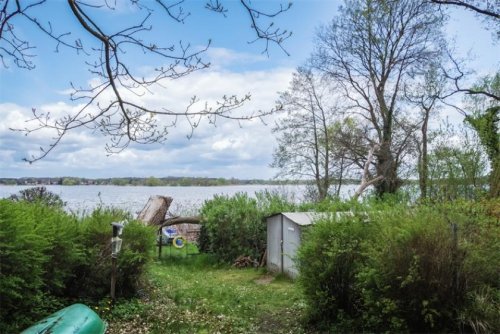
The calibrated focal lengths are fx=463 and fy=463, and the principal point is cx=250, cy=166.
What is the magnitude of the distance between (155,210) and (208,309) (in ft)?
27.3

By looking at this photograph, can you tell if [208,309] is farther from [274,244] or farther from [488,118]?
[488,118]

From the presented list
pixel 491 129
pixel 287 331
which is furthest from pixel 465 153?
pixel 287 331

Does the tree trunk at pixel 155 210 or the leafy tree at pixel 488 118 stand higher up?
the leafy tree at pixel 488 118

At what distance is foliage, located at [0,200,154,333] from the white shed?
139 inches

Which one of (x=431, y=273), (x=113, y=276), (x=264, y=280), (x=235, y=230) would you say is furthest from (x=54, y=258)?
(x=235, y=230)

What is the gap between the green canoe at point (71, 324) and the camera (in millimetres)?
4633

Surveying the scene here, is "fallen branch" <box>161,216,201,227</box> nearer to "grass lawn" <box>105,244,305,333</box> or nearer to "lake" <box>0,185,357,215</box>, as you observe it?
"lake" <box>0,185,357,215</box>

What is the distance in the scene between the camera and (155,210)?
597 inches

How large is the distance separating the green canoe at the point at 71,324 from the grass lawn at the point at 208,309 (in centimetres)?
128

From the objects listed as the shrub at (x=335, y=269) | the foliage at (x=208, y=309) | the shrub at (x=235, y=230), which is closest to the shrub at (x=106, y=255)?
the foliage at (x=208, y=309)

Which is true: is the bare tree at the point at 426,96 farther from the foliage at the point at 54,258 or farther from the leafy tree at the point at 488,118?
the foliage at the point at 54,258

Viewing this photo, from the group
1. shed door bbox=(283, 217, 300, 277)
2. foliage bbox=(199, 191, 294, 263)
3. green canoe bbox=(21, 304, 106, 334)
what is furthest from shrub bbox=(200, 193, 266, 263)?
green canoe bbox=(21, 304, 106, 334)

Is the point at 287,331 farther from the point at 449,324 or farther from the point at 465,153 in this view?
the point at 465,153

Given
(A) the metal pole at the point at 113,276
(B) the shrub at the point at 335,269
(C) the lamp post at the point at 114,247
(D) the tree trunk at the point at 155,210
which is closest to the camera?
(B) the shrub at the point at 335,269
